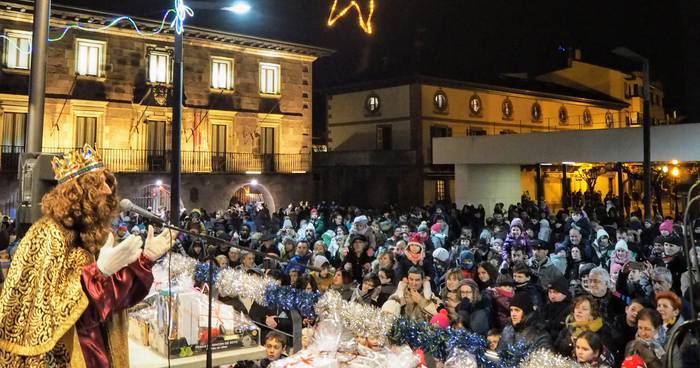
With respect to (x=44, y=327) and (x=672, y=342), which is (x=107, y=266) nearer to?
(x=44, y=327)

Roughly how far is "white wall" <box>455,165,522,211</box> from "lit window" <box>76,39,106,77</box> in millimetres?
19448

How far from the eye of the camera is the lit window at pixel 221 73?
3198 cm

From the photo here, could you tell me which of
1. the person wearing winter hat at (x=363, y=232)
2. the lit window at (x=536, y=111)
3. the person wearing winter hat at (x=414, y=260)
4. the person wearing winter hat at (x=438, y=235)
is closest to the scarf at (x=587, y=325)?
the person wearing winter hat at (x=414, y=260)

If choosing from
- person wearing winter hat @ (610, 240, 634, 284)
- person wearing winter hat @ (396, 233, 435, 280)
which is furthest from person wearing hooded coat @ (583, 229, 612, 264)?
person wearing winter hat @ (396, 233, 435, 280)

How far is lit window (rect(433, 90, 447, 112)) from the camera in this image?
38675 millimetres

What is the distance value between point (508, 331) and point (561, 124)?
43843mm

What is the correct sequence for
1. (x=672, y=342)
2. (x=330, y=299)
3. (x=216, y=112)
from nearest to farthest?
(x=672, y=342), (x=330, y=299), (x=216, y=112)

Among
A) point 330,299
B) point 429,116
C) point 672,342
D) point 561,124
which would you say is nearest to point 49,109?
point 429,116

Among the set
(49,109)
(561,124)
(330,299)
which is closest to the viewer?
(330,299)

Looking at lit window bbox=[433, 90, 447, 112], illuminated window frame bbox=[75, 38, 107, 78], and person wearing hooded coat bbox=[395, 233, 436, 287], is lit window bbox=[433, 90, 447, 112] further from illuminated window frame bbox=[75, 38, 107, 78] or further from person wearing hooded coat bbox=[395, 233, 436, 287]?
person wearing hooded coat bbox=[395, 233, 436, 287]

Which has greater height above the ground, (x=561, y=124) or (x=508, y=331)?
(x=561, y=124)

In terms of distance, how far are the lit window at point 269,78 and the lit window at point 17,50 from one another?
12252mm

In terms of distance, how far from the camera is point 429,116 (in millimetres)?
38188

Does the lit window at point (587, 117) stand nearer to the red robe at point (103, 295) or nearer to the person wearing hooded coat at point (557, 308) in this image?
the person wearing hooded coat at point (557, 308)
